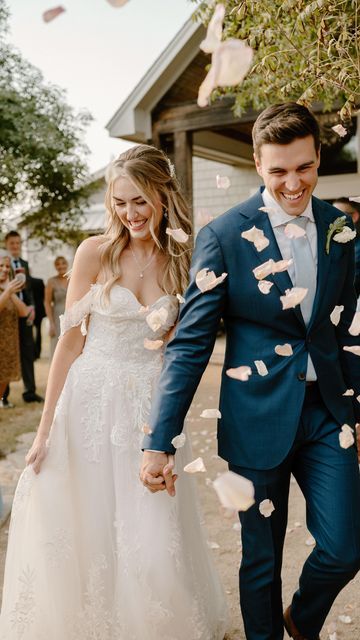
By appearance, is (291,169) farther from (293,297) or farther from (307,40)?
(307,40)

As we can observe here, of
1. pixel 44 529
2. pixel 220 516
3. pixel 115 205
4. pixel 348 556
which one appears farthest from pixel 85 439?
pixel 220 516

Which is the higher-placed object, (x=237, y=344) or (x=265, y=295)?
(x=265, y=295)

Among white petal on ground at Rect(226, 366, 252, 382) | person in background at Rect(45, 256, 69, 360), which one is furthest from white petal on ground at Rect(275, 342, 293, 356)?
person in background at Rect(45, 256, 69, 360)

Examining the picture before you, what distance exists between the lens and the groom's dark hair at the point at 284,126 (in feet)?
7.82

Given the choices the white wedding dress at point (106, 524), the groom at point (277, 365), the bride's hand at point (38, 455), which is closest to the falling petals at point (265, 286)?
the groom at point (277, 365)

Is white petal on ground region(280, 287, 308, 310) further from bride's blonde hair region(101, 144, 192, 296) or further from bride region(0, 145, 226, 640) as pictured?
bride's blonde hair region(101, 144, 192, 296)

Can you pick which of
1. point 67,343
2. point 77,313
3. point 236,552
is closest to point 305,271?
point 77,313

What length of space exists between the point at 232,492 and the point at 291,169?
107 centimetres

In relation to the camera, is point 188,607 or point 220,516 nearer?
point 188,607

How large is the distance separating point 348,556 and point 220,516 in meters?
2.51

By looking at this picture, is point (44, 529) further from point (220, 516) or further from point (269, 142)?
point (220, 516)

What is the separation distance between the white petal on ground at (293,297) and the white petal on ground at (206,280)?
0.23 metres

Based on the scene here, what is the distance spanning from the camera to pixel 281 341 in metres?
2.49

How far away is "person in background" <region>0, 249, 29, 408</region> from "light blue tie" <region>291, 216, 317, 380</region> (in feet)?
16.1
